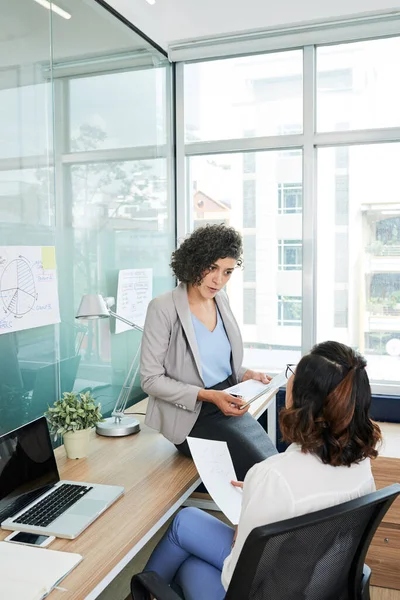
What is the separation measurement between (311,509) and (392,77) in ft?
9.25

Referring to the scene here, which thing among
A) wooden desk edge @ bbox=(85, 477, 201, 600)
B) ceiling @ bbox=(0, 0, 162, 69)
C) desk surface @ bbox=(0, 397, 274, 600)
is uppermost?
ceiling @ bbox=(0, 0, 162, 69)

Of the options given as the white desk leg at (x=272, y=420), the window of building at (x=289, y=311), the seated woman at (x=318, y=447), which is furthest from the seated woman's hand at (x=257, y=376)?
the window of building at (x=289, y=311)

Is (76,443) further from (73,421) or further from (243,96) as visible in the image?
(243,96)

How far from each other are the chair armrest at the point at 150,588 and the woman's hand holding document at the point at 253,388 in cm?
86

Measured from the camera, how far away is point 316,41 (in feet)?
10.9

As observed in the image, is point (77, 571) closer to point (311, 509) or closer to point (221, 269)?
point (311, 509)

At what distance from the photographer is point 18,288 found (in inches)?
84.2

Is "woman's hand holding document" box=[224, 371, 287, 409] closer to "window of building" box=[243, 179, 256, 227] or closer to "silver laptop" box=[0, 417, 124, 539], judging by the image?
"silver laptop" box=[0, 417, 124, 539]

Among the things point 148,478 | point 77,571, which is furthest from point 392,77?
point 77,571

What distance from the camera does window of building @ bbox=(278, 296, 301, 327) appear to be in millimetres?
3613

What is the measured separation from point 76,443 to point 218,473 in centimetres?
59

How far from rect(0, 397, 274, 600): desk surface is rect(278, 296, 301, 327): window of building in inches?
41.0

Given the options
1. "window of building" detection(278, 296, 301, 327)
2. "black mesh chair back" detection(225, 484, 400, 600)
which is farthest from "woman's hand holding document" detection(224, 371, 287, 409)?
"window of building" detection(278, 296, 301, 327)

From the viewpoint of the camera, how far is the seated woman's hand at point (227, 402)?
2.15 meters
